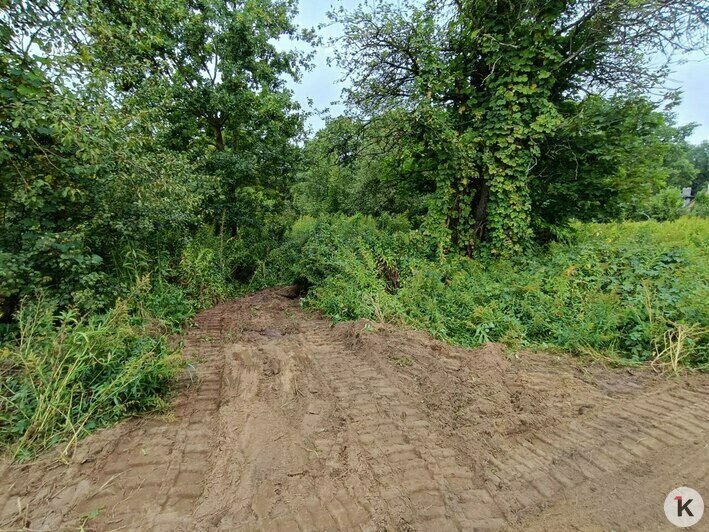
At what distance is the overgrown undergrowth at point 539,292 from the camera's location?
409 centimetres

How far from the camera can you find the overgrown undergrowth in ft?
13.4

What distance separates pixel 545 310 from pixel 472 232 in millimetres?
2976

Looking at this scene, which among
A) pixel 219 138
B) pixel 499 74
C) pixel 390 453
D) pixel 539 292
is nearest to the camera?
pixel 390 453

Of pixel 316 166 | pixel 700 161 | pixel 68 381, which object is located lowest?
pixel 68 381

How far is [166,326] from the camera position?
181 inches

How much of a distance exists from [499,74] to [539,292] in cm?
444

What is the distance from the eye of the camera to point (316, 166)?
10320 millimetres

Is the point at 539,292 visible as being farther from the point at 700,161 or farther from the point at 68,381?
the point at 700,161

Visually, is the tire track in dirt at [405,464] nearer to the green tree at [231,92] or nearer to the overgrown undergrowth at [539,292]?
the overgrown undergrowth at [539,292]

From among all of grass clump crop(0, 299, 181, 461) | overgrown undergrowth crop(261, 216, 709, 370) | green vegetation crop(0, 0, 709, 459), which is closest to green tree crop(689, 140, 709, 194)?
green vegetation crop(0, 0, 709, 459)

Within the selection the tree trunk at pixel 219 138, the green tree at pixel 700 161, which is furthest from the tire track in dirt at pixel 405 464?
the green tree at pixel 700 161

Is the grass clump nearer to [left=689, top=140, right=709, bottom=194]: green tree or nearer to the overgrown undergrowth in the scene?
the overgrown undergrowth

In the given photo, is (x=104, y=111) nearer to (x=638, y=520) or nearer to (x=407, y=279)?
(x=407, y=279)

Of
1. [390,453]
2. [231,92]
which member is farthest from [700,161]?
[390,453]
